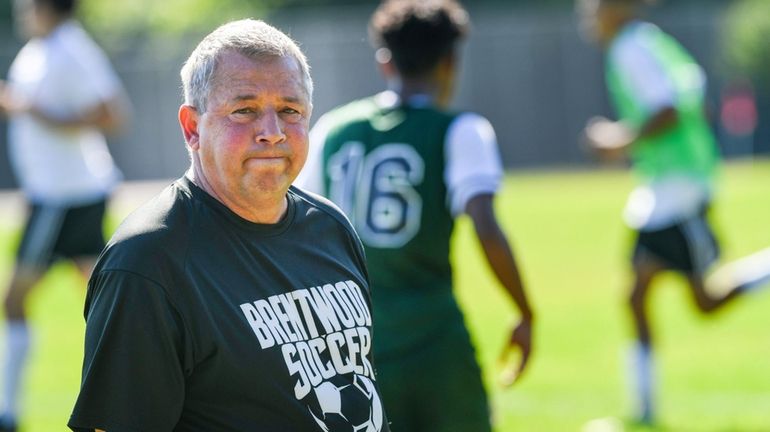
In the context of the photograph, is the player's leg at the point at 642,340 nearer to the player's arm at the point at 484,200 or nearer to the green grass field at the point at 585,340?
the green grass field at the point at 585,340

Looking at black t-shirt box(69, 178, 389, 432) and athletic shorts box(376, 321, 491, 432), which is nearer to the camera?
black t-shirt box(69, 178, 389, 432)

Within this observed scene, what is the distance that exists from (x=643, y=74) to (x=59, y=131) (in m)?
3.45

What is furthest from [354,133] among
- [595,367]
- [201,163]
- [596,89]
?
[596,89]

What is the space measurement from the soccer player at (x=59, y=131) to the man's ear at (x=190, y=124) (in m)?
4.65

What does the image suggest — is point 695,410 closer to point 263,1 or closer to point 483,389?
point 483,389

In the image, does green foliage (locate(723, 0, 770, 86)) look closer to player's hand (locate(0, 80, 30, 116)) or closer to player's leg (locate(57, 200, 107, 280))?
player's leg (locate(57, 200, 107, 280))

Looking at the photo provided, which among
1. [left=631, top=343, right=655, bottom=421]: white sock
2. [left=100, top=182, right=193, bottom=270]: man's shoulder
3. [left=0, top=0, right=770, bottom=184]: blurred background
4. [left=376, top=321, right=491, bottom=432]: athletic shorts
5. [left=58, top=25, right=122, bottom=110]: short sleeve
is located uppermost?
[left=0, top=0, right=770, bottom=184]: blurred background

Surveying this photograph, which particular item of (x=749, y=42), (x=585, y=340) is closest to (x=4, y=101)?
(x=585, y=340)

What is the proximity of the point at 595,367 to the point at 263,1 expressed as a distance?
1397 inches

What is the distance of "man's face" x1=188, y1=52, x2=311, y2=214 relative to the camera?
286 centimetres

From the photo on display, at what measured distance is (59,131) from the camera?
24.9 feet

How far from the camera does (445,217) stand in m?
4.70

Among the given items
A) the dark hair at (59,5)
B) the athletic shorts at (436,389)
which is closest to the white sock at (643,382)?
the athletic shorts at (436,389)

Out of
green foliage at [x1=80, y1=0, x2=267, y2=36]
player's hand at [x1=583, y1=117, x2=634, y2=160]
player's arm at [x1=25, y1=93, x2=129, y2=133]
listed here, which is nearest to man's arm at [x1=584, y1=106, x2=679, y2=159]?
player's hand at [x1=583, y1=117, x2=634, y2=160]
